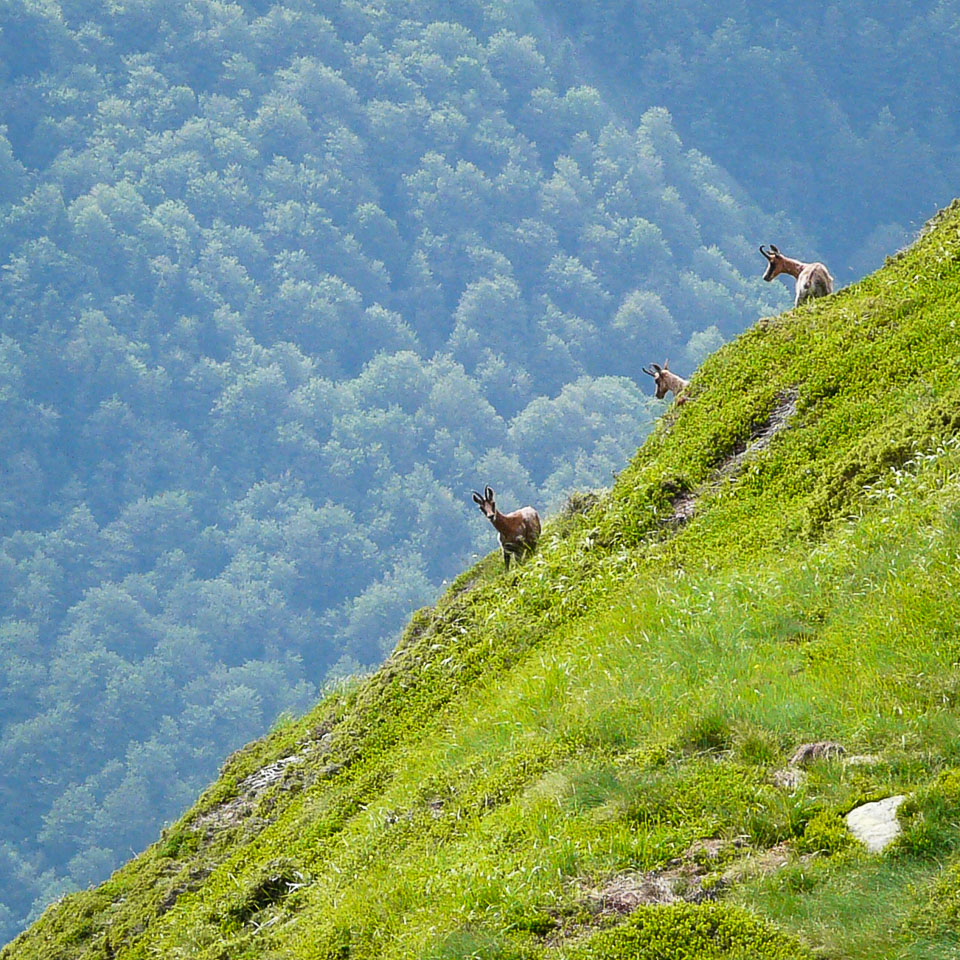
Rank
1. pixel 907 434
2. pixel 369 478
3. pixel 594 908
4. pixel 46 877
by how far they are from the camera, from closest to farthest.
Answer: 1. pixel 594 908
2. pixel 907 434
3. pixel 46 877
4. pixel 369 478

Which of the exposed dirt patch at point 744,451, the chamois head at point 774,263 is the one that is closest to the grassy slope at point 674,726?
the exposed dirt patch at point 744,451

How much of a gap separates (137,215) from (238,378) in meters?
35.6

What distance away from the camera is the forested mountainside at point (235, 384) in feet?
385

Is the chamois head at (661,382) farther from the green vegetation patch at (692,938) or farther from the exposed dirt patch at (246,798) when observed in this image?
the green vegetation patch at (692,938)

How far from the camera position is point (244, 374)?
16088cm

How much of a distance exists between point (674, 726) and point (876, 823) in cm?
162

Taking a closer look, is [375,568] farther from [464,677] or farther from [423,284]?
Answer: [464,677]

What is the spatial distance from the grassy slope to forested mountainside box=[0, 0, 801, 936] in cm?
8463

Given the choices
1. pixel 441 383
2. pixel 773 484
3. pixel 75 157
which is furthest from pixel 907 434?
pixel 75 157

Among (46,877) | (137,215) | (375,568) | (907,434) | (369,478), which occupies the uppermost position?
(137,215)

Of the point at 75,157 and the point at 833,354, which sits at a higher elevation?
the point at 75,157

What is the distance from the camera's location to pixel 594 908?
6008mm

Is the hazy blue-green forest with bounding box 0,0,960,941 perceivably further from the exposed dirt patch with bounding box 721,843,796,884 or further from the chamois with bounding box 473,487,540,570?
the exposed dirt patch with bounding box 721,843,796,884

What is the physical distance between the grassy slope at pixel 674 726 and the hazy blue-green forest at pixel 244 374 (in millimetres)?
89410
